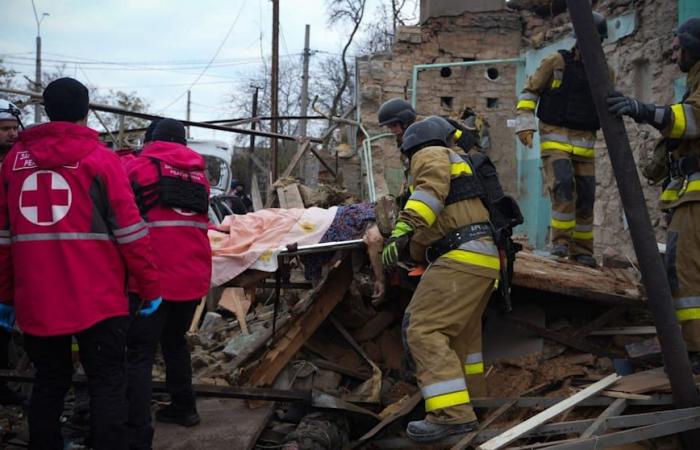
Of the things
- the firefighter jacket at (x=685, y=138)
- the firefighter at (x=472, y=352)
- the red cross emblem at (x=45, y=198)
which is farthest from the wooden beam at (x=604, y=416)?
the red cross emblem at (x=45, y=198)

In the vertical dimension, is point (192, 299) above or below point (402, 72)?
below

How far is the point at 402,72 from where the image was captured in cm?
1122

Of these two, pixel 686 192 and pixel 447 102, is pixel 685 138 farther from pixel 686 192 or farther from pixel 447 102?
pixel 447 102

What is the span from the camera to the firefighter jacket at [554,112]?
494cm

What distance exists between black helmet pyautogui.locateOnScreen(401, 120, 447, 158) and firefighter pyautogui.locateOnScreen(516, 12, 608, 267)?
1394mm

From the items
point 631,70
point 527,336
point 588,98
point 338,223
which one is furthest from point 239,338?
point 631,70

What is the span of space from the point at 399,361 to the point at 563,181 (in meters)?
1.87

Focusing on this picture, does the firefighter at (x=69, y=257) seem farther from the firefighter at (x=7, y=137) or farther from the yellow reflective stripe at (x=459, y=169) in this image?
the yellow reflective stripe at (x=459, y=169)

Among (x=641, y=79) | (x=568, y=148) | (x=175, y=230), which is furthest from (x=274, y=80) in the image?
(x=175, y=230)

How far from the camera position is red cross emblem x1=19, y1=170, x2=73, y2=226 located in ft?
9.16

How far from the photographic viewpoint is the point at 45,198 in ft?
9.18

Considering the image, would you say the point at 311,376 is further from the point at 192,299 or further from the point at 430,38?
the point at 430,38

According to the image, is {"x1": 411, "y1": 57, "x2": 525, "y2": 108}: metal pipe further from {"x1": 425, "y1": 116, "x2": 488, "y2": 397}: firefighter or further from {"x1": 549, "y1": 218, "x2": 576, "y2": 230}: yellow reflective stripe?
{"x1": 425, "y1": 116, "x2": 488, "y2": 397}: firefighter

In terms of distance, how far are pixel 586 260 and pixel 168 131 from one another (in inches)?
132
